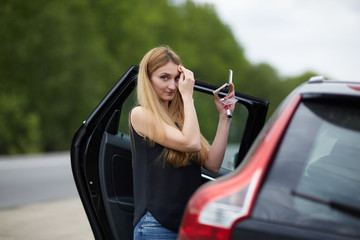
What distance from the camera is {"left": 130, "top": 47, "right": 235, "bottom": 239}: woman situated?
91.3 inches

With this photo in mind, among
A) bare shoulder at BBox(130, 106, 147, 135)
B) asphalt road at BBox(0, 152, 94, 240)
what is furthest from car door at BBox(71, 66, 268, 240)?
asphalt road at BBox(0, 152, 94, 240)

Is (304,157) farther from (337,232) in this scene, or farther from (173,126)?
(173,126)

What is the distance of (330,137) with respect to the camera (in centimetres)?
179

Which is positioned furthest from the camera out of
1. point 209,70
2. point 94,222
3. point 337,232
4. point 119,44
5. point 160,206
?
point 209,70

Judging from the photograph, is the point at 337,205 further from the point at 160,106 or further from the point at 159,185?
the point at 160,106

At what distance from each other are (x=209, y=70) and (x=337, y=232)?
4891cm

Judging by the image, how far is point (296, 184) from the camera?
65.6 inches

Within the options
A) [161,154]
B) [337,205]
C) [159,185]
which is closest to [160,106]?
[161,154]

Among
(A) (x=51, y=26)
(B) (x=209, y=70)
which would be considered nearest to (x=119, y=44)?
(A) (x=51, y=26)

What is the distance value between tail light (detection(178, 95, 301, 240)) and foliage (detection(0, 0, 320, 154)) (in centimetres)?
2096

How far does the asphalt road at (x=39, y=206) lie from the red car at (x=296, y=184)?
4.86 meters

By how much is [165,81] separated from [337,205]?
1.25 metres

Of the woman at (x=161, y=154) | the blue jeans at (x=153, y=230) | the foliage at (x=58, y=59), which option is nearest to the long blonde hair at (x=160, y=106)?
the woman at (x=161, y=154)

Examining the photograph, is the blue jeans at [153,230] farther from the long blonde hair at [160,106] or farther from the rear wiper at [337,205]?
the rear wiper at [337,205]
